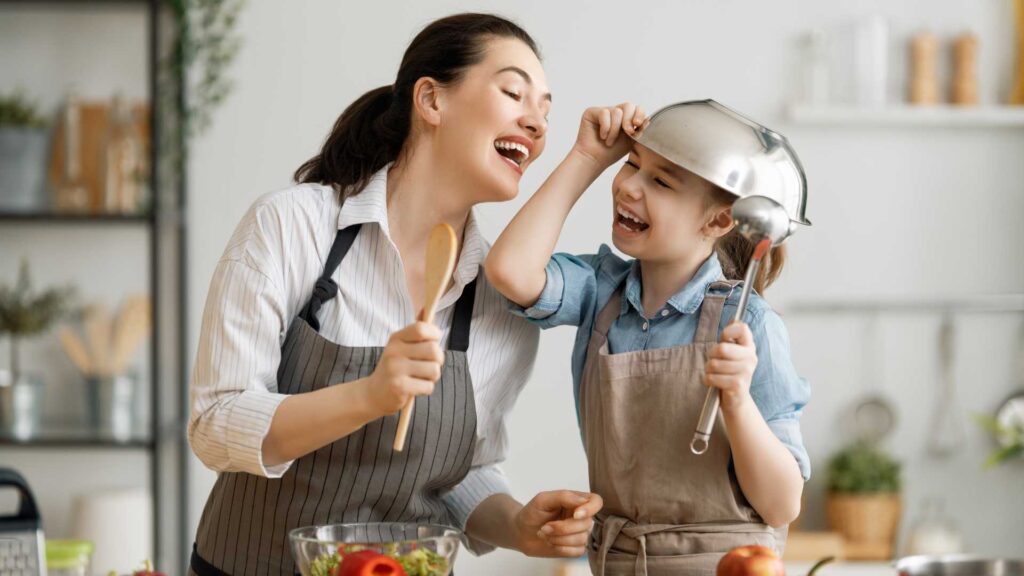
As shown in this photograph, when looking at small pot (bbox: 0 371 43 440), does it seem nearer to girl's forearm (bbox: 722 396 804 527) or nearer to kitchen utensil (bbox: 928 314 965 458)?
girl's forearm (bbox: 722 396 804 527)

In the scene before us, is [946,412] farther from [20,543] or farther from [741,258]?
[20,543]

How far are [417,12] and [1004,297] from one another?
6.26 feet

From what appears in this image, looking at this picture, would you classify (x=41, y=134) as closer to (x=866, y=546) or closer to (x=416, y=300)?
(x=416, y=300)

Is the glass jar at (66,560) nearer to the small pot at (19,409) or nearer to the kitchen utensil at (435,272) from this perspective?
the kitchen utensil at (435,272)

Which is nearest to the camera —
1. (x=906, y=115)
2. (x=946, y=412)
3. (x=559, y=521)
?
(x=559, y=521)

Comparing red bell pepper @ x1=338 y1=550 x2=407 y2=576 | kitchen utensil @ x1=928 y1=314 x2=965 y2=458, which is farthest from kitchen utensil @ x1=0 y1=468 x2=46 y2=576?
kitchen utensil @ x1=928 y1=314 x2=965 y2=458

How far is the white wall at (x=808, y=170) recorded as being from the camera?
332cm

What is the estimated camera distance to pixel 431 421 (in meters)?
1.43

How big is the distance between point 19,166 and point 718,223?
7.97ft

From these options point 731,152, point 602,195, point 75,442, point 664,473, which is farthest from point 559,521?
point 75,442

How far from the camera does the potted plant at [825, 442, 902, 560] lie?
3152mm

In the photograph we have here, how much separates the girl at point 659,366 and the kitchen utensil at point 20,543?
0.55 m

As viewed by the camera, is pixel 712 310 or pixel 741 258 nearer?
pixel 712 310

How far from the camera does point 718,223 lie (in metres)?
1.38
